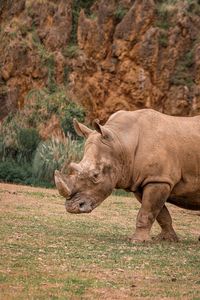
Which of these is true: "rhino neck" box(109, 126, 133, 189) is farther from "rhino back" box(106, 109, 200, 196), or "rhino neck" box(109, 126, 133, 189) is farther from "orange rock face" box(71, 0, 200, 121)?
"orange rock face" box(71, 0, 200, 121)

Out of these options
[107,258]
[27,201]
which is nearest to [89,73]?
[27,201]

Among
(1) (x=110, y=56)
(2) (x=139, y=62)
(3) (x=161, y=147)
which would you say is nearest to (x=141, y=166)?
(3) (x=161, y=147)

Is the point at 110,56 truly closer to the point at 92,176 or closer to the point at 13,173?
the point at 13,173

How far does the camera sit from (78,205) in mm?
9938

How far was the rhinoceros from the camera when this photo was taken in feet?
33.1

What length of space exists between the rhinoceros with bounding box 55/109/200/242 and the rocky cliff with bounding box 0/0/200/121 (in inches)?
530

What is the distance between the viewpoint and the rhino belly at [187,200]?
1098 cm

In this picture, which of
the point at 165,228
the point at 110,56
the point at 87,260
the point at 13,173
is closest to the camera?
the point at 87,260

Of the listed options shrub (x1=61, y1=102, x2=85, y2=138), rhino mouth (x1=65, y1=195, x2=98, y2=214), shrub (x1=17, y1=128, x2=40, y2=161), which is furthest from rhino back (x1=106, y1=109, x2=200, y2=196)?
shrub (x1=61, y1=102, x2=85, y2=138)

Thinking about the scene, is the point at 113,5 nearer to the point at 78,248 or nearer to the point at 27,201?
the point at 27,201

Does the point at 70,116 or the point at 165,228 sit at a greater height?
the point at 165,228

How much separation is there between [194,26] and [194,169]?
15.1 m

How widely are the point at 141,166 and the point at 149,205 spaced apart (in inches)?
20.5

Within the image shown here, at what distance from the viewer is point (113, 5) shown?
1013 inches
